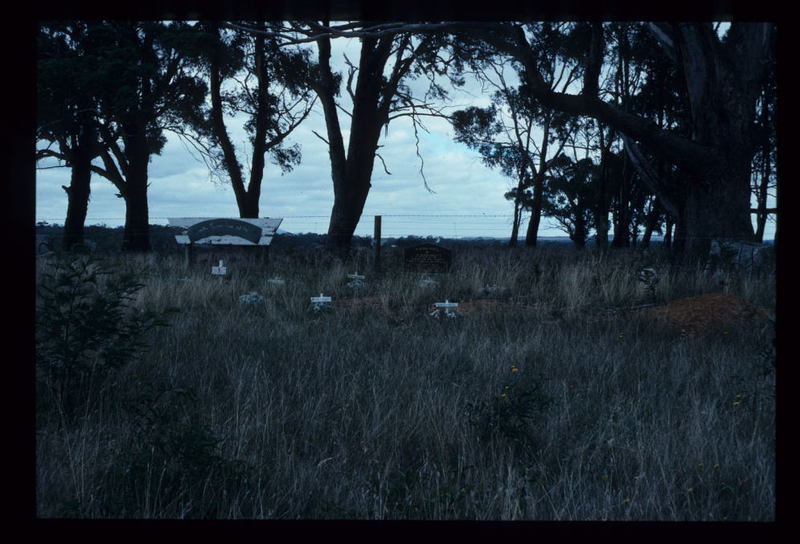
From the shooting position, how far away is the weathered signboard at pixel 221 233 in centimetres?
1614

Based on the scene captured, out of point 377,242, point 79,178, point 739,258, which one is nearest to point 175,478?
point 377,242

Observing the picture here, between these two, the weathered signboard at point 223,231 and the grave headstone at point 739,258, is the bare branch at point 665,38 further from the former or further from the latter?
the weathered signboard at point 223,231

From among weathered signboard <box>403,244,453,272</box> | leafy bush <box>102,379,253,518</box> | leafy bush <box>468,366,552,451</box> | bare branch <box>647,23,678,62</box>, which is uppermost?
bare branch <box>647,23,678,62</box>

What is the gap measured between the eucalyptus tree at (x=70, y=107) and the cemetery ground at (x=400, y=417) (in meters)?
15.4

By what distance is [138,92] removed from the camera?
21500 mm

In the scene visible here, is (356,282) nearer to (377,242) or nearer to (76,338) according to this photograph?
(377,242)

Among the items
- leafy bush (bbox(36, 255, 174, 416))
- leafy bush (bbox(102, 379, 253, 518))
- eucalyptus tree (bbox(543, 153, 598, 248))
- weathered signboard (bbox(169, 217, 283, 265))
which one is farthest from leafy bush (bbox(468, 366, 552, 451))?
eucalyptus tree (bbox(543, 153, 598, 248))

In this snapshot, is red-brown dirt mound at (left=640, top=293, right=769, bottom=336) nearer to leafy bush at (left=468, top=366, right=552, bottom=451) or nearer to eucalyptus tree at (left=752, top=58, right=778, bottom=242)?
leafy bush at (left=468, top=366, right=552, bottom=451)

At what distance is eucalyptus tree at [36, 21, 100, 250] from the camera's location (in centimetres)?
2039

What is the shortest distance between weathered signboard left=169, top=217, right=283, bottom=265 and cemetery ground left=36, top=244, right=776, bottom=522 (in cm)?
826

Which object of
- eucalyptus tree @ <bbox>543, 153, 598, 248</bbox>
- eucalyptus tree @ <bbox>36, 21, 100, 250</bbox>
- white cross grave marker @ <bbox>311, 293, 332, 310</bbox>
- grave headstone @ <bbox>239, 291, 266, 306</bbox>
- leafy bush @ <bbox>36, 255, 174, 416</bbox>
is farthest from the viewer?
eucalyptus tree @ <bbox>543, 153, 598, 248</bbox>

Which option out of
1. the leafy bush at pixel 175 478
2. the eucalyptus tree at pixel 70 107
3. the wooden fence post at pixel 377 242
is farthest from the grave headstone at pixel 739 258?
the eucalyptus tree at pixel 70 107

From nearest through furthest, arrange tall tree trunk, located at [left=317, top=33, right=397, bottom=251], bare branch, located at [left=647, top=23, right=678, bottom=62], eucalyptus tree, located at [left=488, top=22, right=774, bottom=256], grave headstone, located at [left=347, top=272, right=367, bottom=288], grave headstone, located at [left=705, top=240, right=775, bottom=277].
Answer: grave headstone, located at [left=347, top=272, right=367, bottom=288] → grave headstone, located at [left=705, top=240, right=775, bottom=277] → eucalyptus tree, located at [left=488, top=22, right=774, bottom=256] → bare branch, located at [left=647, top=23, right=678, bottom=62] → tall tree trunk, located at [left=317, top=33, right=397, bottom=251]

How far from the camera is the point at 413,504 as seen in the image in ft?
10.3
